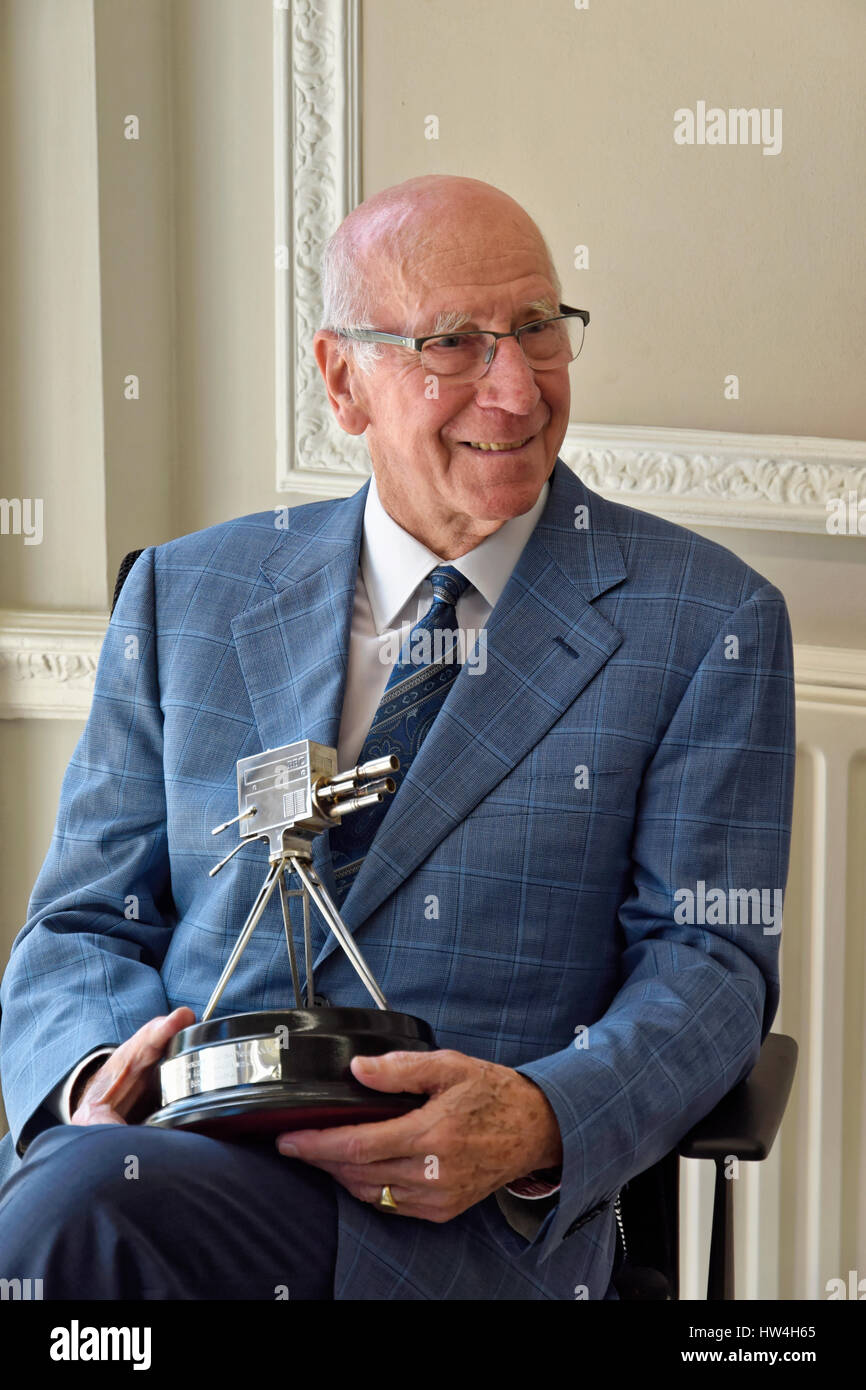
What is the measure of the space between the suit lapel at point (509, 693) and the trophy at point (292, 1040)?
0.13 m

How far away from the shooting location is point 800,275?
2.05m

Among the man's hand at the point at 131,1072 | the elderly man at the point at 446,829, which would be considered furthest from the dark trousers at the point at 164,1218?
the man's hand at the point at 131,1072

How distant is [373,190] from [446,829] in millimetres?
1165

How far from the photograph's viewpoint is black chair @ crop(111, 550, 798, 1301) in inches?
55.2

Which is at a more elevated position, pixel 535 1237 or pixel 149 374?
pixel 149 374

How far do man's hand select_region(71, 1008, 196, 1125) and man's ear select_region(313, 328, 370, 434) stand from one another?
658mm

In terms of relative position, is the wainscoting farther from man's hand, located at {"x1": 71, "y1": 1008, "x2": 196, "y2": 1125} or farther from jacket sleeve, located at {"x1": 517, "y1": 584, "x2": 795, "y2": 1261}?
man's hand, located at {"x1": 71, "y1": 1008, "x2": 196, "y2": 1125}

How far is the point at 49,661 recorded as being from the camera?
2.47 m

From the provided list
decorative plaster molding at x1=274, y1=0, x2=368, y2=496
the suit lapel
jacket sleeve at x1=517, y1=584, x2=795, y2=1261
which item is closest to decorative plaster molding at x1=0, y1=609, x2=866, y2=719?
decorative plaster molding at x1=274, y1=0, x2=368, y2=496

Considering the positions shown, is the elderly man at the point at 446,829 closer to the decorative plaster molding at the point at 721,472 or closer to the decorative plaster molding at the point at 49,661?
the decorative plaster molding at the point at 721,472

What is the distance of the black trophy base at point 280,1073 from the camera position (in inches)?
49.6

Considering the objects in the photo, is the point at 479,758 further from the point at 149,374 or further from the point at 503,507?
the point at 149,374
